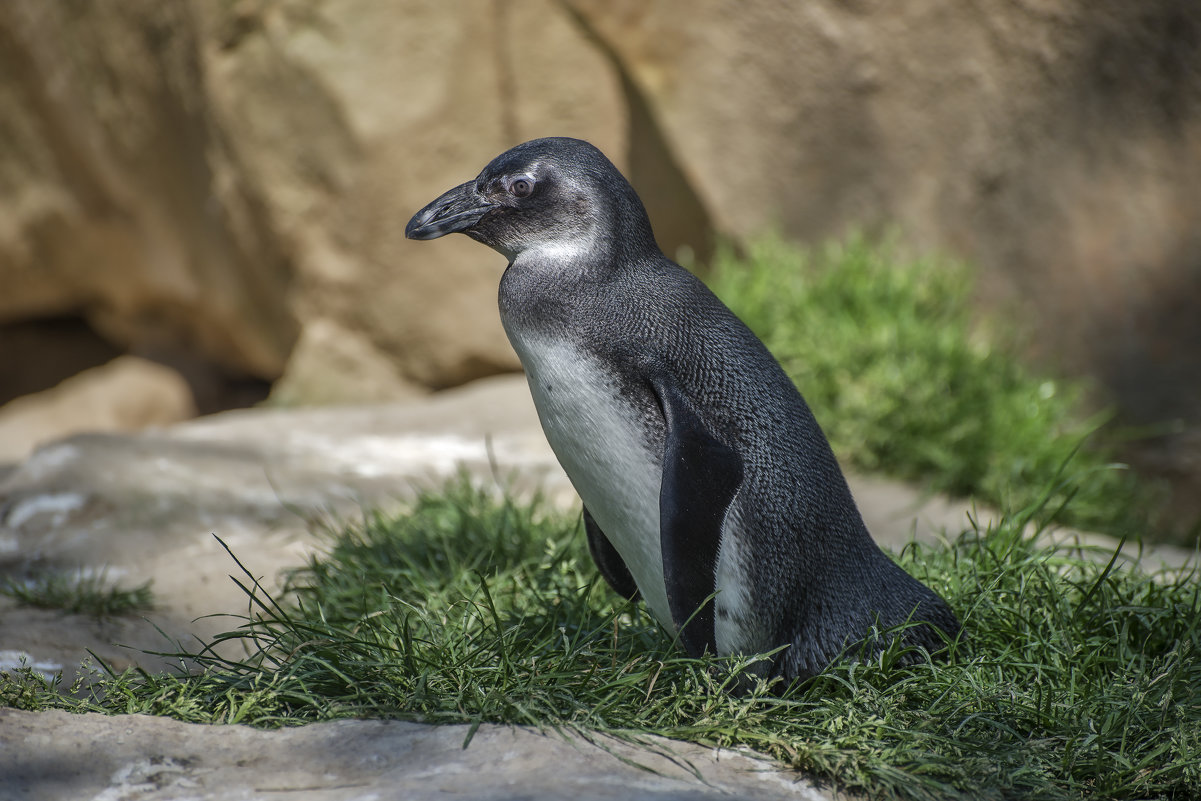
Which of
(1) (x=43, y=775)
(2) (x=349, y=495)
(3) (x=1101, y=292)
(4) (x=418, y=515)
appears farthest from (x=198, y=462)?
(3) (x=1101, y=292)

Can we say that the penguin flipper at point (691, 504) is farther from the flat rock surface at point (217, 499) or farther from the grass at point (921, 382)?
the grass at point (921, 382)

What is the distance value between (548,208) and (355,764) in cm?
103

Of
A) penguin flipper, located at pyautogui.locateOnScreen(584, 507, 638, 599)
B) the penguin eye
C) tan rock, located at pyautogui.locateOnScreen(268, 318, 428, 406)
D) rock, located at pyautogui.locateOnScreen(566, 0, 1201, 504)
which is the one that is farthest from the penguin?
tan rock, located at pyautogui.locateOnScreen(268, 318, 428, 406)

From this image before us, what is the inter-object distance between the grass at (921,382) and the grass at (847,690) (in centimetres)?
126

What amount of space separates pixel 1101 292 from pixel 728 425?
2.79m

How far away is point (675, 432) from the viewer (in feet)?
6.30

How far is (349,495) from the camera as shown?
379 cm

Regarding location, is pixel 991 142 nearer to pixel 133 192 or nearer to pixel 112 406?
pixel 133 192

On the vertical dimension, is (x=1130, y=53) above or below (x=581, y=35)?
below

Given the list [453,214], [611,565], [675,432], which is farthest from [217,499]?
[675,432]

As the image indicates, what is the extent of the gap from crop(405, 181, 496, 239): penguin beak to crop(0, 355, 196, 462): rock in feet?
19.2

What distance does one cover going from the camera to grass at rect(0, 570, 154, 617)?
279cm

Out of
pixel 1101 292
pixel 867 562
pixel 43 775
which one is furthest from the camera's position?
pixel 1101 292

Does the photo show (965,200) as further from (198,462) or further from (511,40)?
(198,462)
